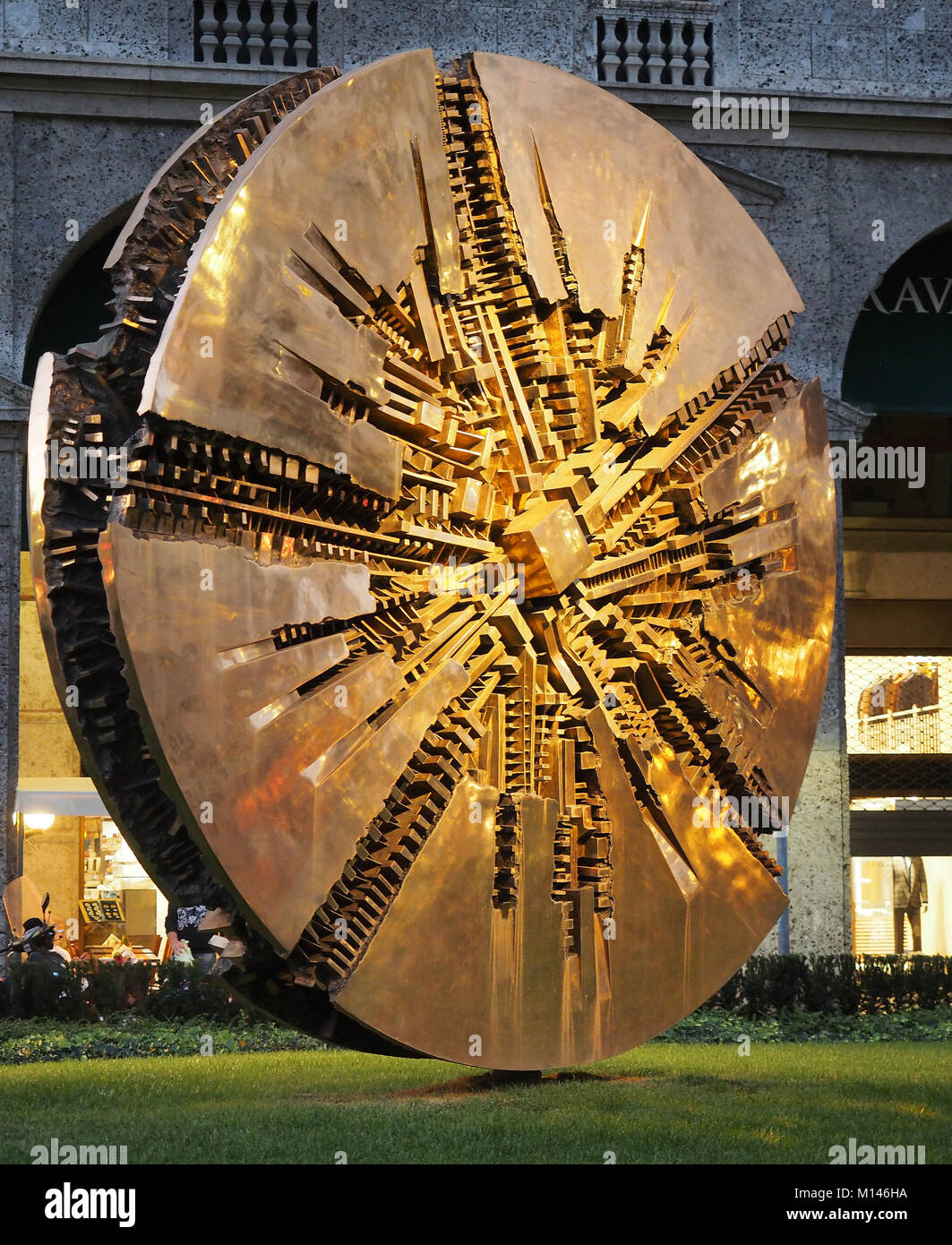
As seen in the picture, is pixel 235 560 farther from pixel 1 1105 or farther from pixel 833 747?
pixel 833 747

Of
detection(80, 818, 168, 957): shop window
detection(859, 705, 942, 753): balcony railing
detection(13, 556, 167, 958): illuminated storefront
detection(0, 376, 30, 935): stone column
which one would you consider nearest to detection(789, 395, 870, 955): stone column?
detection(859, 705, 942, 753): balcony railing

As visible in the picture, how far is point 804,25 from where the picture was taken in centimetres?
1191

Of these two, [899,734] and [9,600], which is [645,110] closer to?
[9,600]

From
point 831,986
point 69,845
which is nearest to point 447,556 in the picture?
point 831,986

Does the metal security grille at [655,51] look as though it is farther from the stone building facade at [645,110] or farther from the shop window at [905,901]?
the shop window at [905,901]

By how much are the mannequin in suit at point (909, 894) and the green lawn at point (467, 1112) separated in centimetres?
677

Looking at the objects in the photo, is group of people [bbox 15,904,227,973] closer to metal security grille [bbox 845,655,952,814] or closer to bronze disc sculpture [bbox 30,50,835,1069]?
bronze disc sculpture [bbox 30,50,835,1069]

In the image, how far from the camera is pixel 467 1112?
19.5 feet

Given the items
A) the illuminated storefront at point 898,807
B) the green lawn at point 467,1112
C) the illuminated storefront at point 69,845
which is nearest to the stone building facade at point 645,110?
the illuminated storefront at point 898,807

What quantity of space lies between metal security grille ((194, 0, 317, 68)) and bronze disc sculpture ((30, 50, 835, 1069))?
534 centimetres

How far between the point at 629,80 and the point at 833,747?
4.94 m

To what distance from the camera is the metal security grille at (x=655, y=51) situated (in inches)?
467

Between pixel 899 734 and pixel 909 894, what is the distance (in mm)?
1407
